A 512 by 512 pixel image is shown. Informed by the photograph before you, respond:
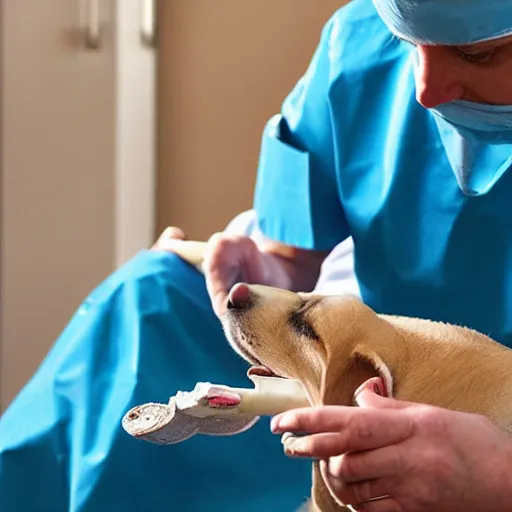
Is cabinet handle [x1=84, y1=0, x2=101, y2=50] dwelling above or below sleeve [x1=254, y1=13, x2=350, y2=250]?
above

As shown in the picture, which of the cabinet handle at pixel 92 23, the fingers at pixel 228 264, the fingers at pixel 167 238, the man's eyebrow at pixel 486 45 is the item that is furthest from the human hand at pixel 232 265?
the cabinet handle at pixel 92 23

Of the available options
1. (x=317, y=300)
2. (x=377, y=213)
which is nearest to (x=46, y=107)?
(x=377, y=213)

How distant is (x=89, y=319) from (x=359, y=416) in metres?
0.46

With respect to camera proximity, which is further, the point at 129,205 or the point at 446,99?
the point at 129,205

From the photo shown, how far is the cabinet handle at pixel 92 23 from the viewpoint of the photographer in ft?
5.38

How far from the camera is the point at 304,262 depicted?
98 centimetres

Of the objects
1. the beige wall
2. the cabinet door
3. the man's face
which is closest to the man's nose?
the man's face

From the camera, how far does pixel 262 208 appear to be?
3.12 feet

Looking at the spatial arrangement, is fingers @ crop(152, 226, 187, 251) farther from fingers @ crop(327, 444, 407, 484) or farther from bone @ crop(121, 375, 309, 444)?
fingers @ crop(327, 444, 407, 484)

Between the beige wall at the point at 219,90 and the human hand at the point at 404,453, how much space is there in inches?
51.0

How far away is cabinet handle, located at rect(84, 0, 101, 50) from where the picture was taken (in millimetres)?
1641

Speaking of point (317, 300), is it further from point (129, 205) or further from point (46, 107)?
point (129, 205)

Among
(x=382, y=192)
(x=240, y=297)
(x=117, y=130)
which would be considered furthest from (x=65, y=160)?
(x=240, y=297)

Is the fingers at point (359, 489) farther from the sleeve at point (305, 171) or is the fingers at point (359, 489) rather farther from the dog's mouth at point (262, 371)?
the sleeve at point (305, 171)
